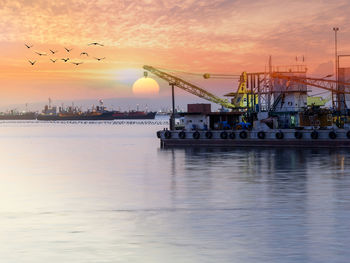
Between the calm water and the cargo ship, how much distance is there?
110 feet

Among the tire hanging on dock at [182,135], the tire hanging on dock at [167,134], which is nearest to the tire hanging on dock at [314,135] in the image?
the tire hanging on dock at [182,135]

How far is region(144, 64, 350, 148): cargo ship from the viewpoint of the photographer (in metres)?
84.9

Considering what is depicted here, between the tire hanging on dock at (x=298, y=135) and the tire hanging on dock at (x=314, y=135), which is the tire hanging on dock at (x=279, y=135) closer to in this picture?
the tire hanging on dock at (x=298, y=135)

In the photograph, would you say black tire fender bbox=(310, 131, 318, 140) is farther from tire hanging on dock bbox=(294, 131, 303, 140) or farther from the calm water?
the calm water

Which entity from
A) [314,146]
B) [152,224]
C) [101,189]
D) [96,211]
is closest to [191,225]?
[152,224]

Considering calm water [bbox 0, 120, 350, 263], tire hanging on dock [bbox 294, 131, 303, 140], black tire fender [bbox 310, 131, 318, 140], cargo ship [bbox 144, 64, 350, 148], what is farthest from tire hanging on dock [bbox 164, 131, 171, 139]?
calm water [bbox 0, 120, 350, 263]

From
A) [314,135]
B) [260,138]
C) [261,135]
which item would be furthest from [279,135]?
[314,135]

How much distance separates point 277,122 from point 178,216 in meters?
71.9

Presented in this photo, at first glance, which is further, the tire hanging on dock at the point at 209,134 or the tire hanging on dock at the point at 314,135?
the tire hanging on dock at the point at 209,134

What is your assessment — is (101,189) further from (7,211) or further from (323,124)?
(323,124)

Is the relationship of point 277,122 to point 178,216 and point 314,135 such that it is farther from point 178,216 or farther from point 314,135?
point 178,216

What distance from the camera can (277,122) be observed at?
96.1 meters

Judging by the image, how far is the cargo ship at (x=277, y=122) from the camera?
84.9 m

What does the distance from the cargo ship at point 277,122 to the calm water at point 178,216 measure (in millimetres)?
33543
